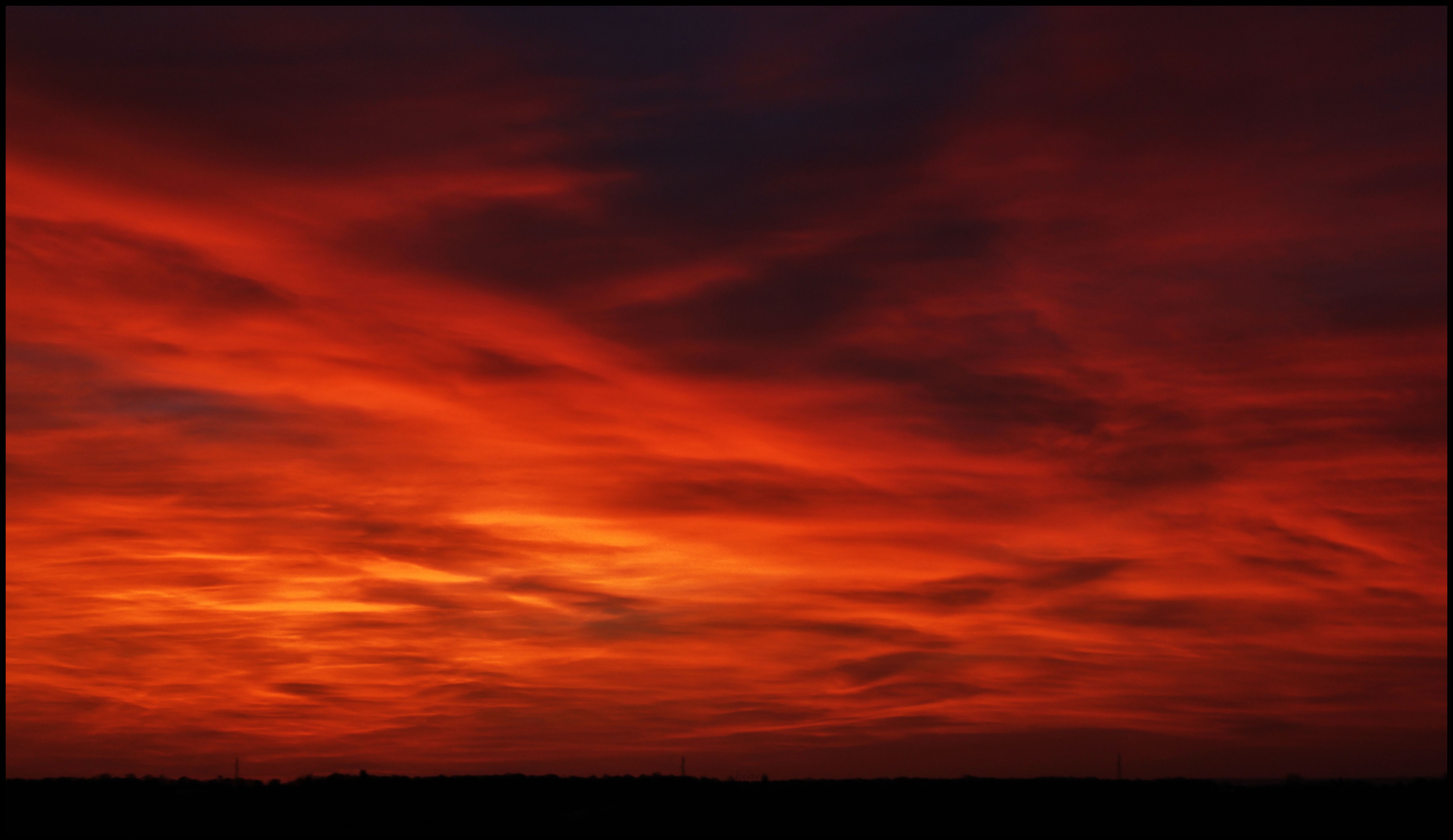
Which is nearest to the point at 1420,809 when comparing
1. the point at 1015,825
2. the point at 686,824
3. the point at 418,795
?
the point at 1015,825

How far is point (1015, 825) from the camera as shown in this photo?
5591 cm

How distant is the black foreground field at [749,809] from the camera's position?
5359cm

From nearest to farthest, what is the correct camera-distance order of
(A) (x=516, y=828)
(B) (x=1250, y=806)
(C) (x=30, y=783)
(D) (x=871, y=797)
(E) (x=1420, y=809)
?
1. (E) (x=1420, y=809)
2. (B) (x=1250, y=806)
3. (A) (x=516, y=828)
4. (D) (x=871, y=797)
5. (C) (x=30, y=783)

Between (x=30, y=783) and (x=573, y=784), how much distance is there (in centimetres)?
3348

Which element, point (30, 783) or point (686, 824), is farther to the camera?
point (30, 783)

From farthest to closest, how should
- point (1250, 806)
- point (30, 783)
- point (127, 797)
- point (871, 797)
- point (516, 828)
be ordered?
point (30, 783)
point (127, 797)
point (871, 797)
point (516, 828)
point (1250, 806)

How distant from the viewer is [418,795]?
76.7 m

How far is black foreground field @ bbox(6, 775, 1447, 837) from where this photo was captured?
5359cm

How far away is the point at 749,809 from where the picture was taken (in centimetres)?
6366

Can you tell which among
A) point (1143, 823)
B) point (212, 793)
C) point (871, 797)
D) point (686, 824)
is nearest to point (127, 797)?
point (212, 793)

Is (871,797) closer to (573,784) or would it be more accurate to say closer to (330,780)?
(573,784)

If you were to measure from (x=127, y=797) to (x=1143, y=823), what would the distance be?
53536 mm

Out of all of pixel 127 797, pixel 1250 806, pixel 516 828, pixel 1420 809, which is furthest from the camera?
pixel 127 797

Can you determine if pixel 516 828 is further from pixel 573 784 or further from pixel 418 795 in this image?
pixel 573 784
